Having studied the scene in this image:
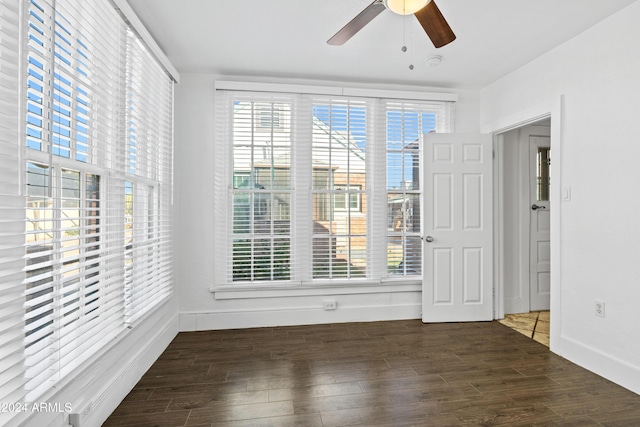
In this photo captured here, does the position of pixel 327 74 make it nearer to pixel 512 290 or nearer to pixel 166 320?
pixel 166 320

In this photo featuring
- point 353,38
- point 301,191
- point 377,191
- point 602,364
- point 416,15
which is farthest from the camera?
point 377,191

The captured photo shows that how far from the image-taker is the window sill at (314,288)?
3.57 meters

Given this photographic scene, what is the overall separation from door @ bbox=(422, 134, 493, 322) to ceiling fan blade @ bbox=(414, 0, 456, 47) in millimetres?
1635

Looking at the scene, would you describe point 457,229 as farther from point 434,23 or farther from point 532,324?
point 434,23

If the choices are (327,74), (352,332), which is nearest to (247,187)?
(327,74)

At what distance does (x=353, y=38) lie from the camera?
9.20 ft

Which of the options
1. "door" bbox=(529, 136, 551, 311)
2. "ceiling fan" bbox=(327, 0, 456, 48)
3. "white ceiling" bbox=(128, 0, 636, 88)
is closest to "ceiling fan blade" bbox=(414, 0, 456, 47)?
"ceiling fan" bbox=(327, 0, 456, 48)

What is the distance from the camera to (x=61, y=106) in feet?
5.17

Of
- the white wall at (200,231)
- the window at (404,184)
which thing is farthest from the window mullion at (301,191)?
the window at (404,184)

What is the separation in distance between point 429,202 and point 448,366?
1.71 metres

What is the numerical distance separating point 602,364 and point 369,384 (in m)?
1.78

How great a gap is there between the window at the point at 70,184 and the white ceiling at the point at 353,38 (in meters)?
0.50

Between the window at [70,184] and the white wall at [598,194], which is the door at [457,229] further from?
the window at [70,184]

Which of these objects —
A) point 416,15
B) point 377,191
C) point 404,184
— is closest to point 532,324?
point 404,184
